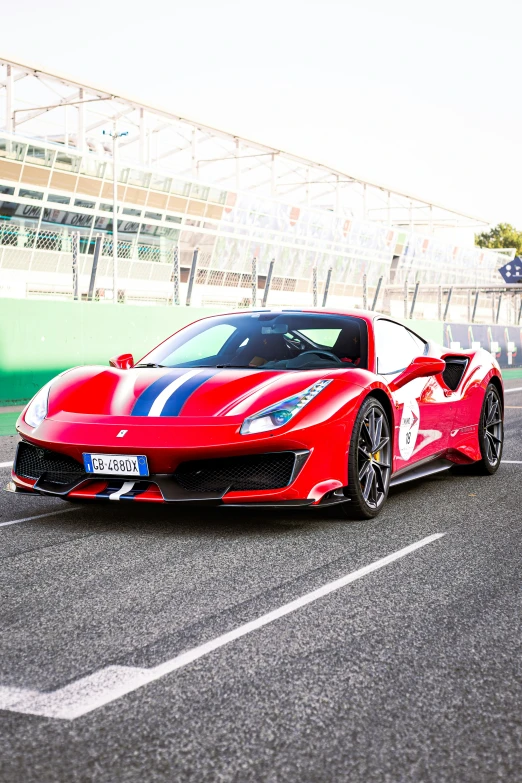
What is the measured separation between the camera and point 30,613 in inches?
148

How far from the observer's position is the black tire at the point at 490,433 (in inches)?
297

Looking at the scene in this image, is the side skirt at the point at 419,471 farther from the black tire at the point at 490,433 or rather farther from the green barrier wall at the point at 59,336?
the green barrier wall at the point at 59,336

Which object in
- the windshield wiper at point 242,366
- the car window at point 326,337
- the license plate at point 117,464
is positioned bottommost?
the license plate at point 117,464

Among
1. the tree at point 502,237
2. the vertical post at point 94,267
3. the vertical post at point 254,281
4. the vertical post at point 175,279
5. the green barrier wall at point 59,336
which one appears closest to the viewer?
the green barrier wall at point 59,336

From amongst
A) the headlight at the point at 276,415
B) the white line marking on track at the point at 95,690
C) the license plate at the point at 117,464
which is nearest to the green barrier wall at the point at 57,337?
the license plate at the point at 117,464

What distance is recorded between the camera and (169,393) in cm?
548

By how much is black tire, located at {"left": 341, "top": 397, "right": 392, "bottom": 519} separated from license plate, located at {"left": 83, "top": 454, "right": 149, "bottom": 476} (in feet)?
3.74

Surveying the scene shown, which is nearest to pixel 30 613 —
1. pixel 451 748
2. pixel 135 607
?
pixel 135 607

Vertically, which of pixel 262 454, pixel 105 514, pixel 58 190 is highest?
pixel 58 190

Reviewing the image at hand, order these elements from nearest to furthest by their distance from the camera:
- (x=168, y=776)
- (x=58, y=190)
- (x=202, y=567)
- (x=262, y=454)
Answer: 1. (x=168, y=776)
2. (x=202, y=567)
3. (x=262, y=454)
4. (x=58, y=190)

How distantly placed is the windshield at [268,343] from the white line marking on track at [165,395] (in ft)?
1.77

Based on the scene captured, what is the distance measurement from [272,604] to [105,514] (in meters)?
2.18

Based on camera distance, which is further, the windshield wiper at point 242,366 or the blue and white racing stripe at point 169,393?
the windshield wiper at point 242,366

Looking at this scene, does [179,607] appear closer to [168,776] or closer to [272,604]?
[272,604]
